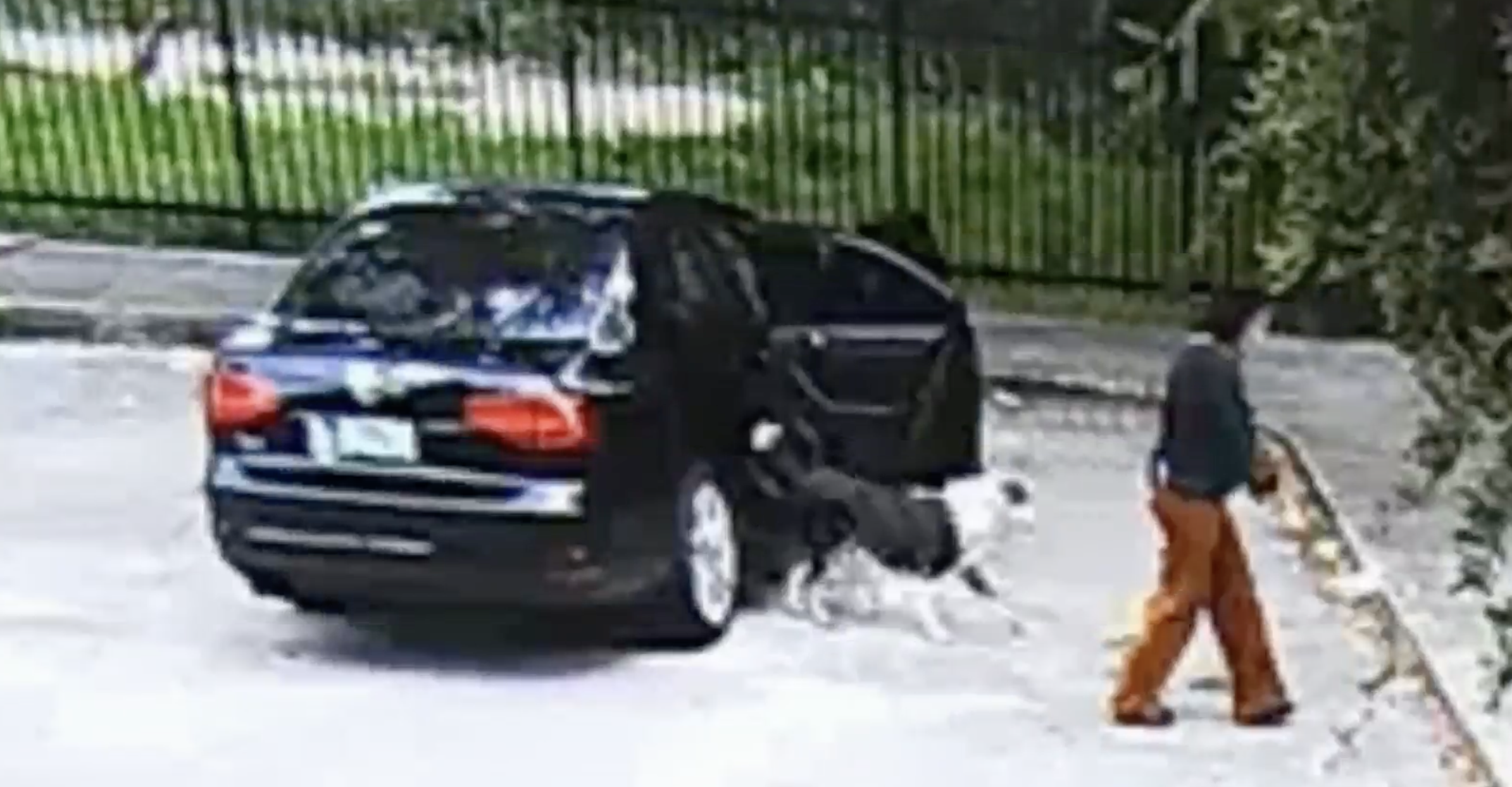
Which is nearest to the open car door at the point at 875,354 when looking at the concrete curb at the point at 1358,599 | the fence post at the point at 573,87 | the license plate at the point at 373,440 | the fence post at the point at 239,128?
the concrete curb at the point at 1358,599

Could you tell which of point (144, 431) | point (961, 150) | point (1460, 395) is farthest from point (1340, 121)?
point (961, 150)

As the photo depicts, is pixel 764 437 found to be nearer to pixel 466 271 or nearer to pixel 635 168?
pixel 466 271

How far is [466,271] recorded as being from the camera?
11031mm

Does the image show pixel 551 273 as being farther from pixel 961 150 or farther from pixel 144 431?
pixel 961 150

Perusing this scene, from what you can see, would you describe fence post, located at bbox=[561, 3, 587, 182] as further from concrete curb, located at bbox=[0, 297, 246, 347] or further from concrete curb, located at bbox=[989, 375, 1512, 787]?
concrete curb, located at bbox=[989, 375, 1512, 787]

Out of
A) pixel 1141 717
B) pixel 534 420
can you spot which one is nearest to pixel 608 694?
pixel 534 420

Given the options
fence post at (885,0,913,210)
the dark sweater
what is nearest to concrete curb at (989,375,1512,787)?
the dark sweater

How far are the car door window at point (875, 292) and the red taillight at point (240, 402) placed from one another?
9.73ft

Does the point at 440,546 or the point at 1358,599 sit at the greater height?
the point at 440,546

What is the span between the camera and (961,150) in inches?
658

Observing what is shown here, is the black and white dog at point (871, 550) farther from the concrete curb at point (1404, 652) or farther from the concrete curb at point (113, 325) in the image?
the concrete curb at point (113, 325)

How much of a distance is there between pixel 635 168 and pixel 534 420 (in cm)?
694

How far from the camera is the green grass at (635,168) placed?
1670 centimetres

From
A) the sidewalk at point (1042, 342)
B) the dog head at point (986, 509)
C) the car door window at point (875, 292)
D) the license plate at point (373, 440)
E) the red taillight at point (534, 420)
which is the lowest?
the sidewalk at point (1042, 342)
